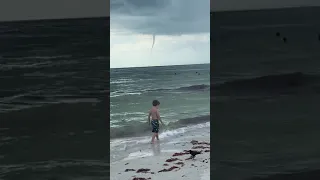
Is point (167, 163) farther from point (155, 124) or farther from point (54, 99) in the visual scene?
point (54, 99)

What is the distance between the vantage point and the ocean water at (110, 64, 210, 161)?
8.17 m

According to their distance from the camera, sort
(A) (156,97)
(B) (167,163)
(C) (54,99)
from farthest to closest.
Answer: (A) (156,97) → (B) (167,163) → (C) (54,99)

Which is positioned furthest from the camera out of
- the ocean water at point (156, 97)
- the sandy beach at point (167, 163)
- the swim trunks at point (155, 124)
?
the ocean water at point (156, 97)

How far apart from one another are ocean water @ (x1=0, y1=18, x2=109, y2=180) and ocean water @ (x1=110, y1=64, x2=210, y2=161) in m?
3.18

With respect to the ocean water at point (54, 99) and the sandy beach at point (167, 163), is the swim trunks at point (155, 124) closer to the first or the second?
the sandy beach at point (167, 163)

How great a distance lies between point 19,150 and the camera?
3.81 metres

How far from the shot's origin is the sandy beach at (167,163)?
5.43 metres

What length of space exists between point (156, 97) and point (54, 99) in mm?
7576

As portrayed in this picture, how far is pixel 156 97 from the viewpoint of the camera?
1130cm

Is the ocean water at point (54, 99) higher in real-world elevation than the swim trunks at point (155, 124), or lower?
higher
